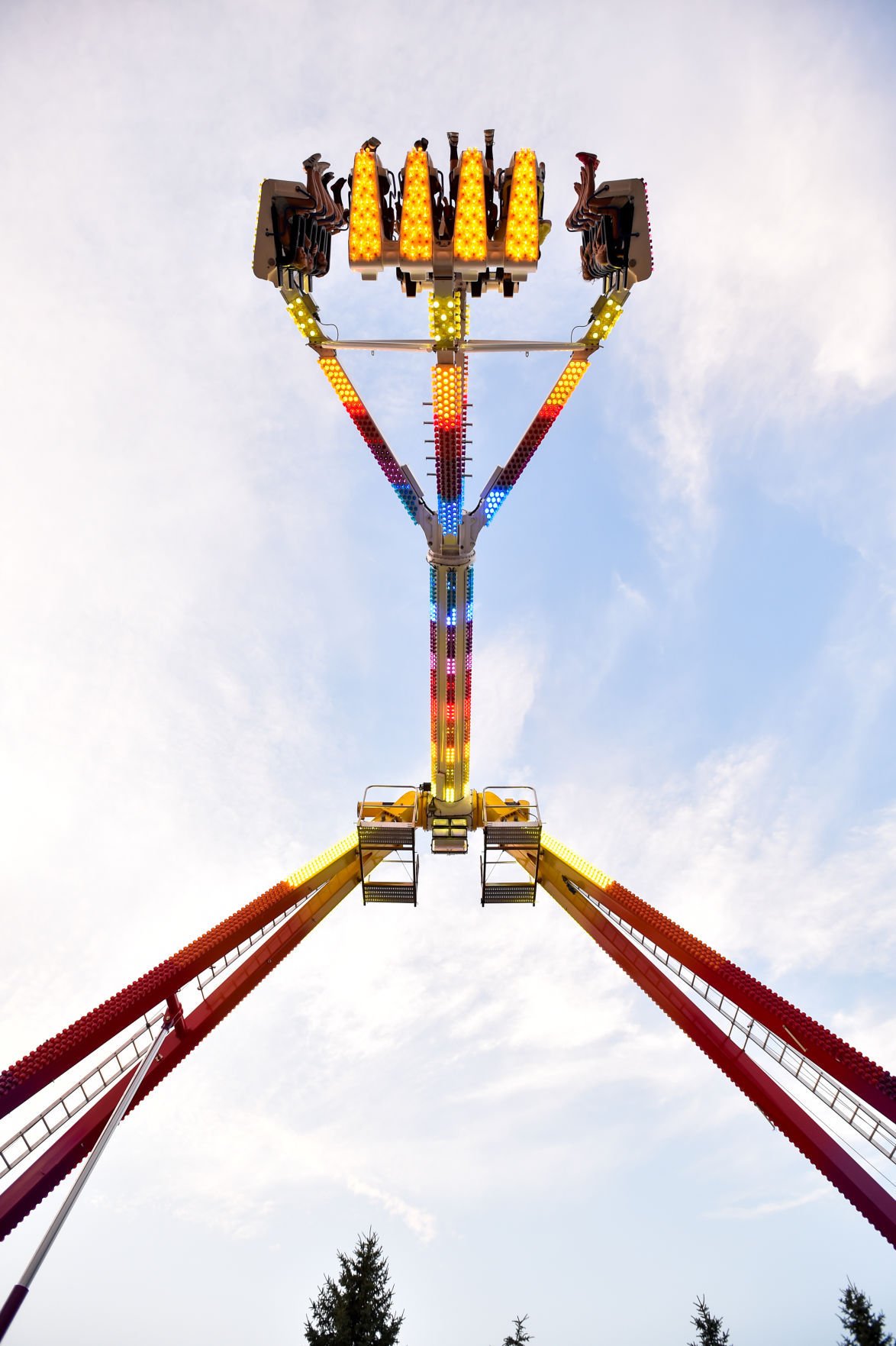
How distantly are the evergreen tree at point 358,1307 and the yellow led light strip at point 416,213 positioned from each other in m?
27.8

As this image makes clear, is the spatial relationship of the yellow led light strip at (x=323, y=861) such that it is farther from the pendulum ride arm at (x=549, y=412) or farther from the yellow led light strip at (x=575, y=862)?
the pendulum ride arm at (x=549, y=412)

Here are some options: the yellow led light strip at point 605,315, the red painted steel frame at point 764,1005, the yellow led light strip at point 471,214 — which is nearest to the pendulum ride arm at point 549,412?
the yellow led light strip at point 605,315

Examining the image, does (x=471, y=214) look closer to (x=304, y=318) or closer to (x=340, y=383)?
(x=304, y=318)

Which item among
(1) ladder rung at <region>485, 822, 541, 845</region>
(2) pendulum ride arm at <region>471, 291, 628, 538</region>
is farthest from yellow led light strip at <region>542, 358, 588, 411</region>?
(1) ladder rung at <region>485, 822, 541, 845</region>

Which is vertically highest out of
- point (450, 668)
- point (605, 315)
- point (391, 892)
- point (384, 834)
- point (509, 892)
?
point (605, 315)

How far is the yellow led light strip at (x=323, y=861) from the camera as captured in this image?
15.0m

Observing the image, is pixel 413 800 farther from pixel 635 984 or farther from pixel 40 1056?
pixel 40 1056

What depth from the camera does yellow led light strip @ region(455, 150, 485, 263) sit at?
10258mm

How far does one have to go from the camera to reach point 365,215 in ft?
34.8

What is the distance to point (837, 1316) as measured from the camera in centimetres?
2102

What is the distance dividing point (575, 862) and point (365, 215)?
15050mm

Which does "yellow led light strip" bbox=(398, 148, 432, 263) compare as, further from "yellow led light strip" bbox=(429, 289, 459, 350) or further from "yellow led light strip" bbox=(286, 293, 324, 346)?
"yellow led light strip" bbox=(286, 293, 324, 346)

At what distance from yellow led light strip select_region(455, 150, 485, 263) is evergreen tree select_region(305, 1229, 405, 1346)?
91.6 feet

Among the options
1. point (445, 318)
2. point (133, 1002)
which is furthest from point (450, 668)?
point (133, 1002)
